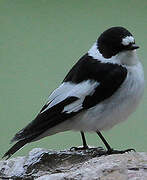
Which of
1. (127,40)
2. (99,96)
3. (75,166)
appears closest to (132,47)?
(127,40)

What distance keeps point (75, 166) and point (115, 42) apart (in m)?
0.40

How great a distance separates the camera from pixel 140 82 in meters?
1.65

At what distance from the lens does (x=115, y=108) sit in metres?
1.61

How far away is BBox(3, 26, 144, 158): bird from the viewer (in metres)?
1.61

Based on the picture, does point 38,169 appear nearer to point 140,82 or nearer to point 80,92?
point 80,92

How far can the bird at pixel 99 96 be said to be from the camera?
5.28 feet

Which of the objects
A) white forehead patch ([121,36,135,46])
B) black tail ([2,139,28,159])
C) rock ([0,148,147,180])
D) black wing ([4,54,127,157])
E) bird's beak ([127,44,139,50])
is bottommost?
rock ([0,148,147,180])

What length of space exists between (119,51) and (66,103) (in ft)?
0.75

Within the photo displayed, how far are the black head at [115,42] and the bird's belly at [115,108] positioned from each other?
0.09 meters

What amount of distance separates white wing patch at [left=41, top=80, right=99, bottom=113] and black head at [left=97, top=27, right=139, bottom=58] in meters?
0.11

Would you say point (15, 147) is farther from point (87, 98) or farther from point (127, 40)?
point (127, 40)

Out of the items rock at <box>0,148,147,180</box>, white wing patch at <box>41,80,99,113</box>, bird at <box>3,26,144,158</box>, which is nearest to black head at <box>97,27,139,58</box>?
bird at <box>3,26,144,158</box>

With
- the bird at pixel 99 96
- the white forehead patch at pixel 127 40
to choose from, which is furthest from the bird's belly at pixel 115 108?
the white forehead patch at pixel 127 40

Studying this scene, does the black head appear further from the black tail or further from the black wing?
the black tail
